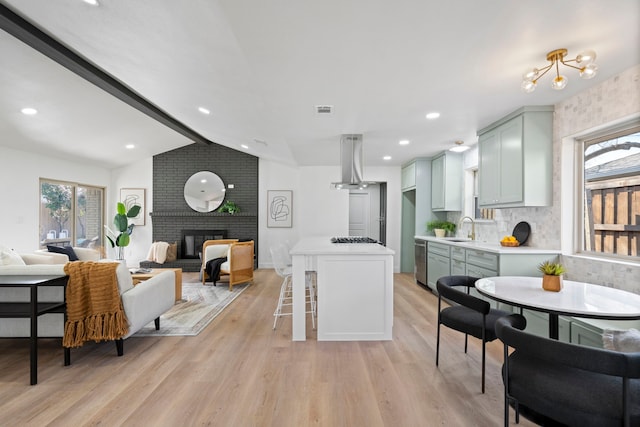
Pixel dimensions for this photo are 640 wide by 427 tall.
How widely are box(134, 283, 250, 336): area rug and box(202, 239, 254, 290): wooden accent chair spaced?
175 mm

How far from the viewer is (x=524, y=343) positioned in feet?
4.18

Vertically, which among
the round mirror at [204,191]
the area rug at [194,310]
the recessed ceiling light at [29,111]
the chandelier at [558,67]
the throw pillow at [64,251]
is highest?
the recessed ceiling light at [29,111]

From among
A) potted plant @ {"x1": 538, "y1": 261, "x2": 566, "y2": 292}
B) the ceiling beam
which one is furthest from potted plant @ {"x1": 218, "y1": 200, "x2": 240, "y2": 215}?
potted plant @ {"x1": 538, "y1": 261, "x2": 566, "y2": 292}

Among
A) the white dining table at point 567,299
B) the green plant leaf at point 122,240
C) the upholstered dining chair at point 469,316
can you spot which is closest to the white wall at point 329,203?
the green plant leaf at point 122,240

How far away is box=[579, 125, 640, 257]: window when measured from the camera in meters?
2.55

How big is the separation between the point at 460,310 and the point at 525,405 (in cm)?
114

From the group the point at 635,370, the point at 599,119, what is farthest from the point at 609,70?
the point at 635,370

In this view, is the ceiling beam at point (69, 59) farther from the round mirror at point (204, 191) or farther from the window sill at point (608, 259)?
the window sill at point (608, 259)

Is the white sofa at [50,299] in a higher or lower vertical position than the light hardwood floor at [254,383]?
higher

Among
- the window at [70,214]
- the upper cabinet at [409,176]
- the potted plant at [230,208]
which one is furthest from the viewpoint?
the potted plant at [230,208]

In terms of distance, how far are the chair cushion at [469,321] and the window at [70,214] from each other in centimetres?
706

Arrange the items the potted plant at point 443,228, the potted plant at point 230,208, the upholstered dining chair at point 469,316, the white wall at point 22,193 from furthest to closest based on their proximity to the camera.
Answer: the potted plant at point 230,208, the potted plant at point 443,228, the white wall at point 22,193, the upholstered dining chair at point 469,316

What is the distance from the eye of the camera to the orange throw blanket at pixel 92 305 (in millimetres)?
2520

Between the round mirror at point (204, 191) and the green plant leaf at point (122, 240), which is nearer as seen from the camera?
the green plant leaf at point (122, 240)
